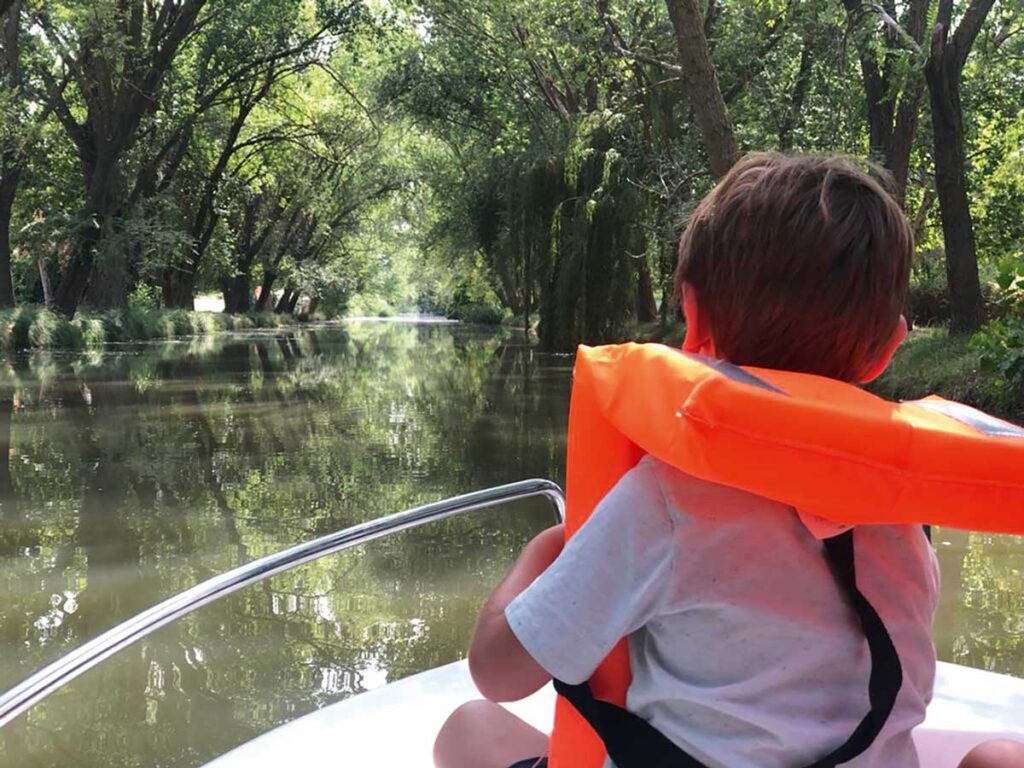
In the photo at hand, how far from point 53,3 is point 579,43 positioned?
397 inches

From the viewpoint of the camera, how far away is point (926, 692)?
1.17 m

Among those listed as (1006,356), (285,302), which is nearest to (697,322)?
(1006,356)

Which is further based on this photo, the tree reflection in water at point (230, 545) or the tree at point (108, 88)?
the tree at point (108, 88)

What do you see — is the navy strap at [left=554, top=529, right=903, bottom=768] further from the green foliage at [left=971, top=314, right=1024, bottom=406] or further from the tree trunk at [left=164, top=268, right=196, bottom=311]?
the tree trunk at [left=164, top=268, right=196, bottom=311]

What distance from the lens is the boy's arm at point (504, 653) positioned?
1187mm

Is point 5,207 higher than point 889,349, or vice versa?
point 5,207

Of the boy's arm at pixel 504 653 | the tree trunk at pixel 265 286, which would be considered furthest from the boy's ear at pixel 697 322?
the tree trunk at pixel 265 286

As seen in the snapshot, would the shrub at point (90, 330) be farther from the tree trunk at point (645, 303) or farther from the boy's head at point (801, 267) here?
the boy's head at point (801, 267)

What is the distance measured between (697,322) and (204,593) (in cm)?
110

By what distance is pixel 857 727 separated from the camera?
1093 millimetres

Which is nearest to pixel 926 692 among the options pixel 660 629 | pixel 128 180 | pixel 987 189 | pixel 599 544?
pixel 660 629

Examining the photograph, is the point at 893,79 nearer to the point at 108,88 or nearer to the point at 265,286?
the point at 108,88

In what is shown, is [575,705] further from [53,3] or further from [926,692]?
[53,3]

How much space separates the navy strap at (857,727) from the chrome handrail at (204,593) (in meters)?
0.88
